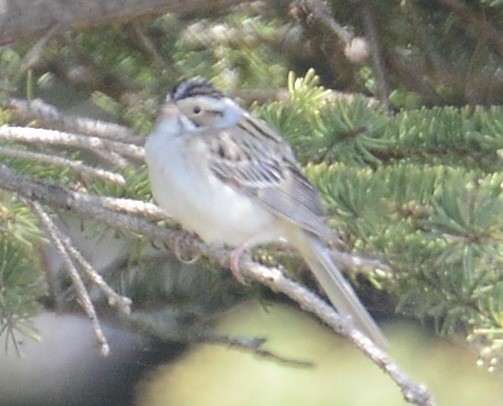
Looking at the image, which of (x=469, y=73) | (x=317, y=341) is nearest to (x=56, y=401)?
(x=317, y=341)

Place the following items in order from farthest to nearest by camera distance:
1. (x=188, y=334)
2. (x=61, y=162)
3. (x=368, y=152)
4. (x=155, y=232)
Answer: (x=188, y=334)
(x=368, y=152)
(x=155, y=232)
(x=61, y=162)

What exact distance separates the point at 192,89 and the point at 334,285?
1.33ft

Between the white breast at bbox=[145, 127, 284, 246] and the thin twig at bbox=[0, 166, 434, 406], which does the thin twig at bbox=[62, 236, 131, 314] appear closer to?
the thin twig at bbox=[0, 166, 434, 406]

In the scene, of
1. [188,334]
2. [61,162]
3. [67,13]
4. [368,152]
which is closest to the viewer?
[61,162]

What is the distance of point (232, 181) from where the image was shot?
78.4 inches

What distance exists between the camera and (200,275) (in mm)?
2100

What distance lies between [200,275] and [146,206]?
49 centimetres

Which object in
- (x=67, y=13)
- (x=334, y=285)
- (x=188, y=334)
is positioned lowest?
(x=188, y=334)

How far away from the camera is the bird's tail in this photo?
5.60ft

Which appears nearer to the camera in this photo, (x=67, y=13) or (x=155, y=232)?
(x=155, y=232)

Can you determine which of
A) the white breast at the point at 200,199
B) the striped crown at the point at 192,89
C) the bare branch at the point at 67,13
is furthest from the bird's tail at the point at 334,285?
the bare branch at the point at 67,13

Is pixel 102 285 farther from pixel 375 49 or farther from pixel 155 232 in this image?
pixel 375 49

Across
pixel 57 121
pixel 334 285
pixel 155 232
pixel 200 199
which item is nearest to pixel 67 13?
pixel 57 121

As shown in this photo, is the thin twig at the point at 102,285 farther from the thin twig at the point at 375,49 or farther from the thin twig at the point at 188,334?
the thin twig at the point at 375,49
